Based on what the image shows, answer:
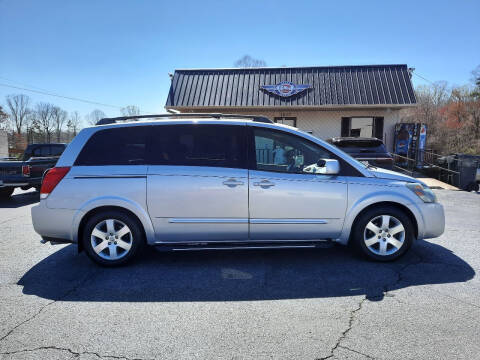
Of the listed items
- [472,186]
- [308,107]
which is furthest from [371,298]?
[308,107]

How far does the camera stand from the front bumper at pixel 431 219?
3.92 metres

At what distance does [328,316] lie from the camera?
109 inches

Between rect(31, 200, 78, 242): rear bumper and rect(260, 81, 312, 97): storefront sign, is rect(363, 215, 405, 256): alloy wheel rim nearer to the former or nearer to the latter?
rect(31, 200, 78, 242): rear bumper

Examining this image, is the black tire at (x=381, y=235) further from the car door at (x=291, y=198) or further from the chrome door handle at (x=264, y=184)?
the chrome door handle at (x=264, y=184)

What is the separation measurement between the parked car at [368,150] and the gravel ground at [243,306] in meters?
4.06

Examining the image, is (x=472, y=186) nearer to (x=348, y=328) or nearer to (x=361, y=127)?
(x=361, y=127)

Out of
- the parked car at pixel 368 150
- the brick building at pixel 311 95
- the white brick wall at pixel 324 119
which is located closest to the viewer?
the parked car at pixel 368 150

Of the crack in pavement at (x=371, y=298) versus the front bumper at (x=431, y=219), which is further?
the front bumper at (x=431, y=219)

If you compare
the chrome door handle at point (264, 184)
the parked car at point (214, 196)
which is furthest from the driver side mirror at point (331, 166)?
the chrome door handle at point (264, 184)

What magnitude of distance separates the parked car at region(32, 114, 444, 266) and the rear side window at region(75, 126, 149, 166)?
13 mm

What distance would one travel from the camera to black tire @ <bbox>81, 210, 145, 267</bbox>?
380cm

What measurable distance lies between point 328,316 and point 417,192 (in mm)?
2221

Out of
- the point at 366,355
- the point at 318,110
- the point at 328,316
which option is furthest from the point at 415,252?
the point at 318,110

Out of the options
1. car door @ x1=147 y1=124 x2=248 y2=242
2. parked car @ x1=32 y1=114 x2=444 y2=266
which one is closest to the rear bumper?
parked car @ x1=32 y1=114 x2=444 y2=266
